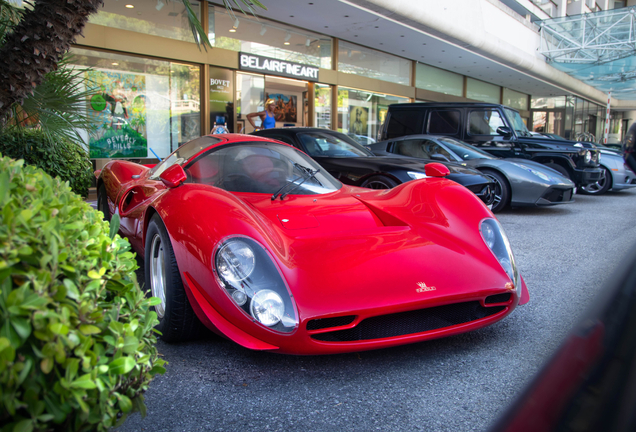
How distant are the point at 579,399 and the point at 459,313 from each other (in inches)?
70.2

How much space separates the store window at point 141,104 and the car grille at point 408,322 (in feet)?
25.6

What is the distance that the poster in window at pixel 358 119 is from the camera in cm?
1475

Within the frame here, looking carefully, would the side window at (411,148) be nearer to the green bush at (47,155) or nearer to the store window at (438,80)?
the green bush at (47,155)

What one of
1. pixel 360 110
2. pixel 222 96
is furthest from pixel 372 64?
pixel 222 96

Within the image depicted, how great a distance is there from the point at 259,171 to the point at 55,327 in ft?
7.54

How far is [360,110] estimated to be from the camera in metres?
15.0

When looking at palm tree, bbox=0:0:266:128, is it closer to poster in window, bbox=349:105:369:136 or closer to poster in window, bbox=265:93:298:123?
poster in window, bbox=265:93:298:123

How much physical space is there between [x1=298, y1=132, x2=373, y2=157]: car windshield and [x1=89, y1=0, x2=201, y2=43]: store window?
4170 millimetres

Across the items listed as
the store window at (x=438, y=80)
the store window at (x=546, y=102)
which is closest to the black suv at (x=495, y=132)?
the store window at (x=438, y=80)

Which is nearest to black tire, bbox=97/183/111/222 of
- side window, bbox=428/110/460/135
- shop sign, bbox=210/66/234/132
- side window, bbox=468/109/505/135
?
shop sign, bbox=210/66/234/132

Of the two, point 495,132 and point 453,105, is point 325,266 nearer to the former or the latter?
point 495,132

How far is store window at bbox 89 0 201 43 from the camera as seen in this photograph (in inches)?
344

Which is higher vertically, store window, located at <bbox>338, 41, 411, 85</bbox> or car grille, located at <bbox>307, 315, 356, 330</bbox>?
store window, located at <bbox>338, 41, 411, 85</bbox>

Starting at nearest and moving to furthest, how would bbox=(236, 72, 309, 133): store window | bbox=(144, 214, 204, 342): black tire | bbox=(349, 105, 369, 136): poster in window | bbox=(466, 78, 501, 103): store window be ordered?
bbox=(144, 214, 204, 342): black tire < bbox=(236, 72, 309, 133): store window < bbox=(349, 105, 369, 136): poster in window < bbox=(466, 78, 501, 103): store window
